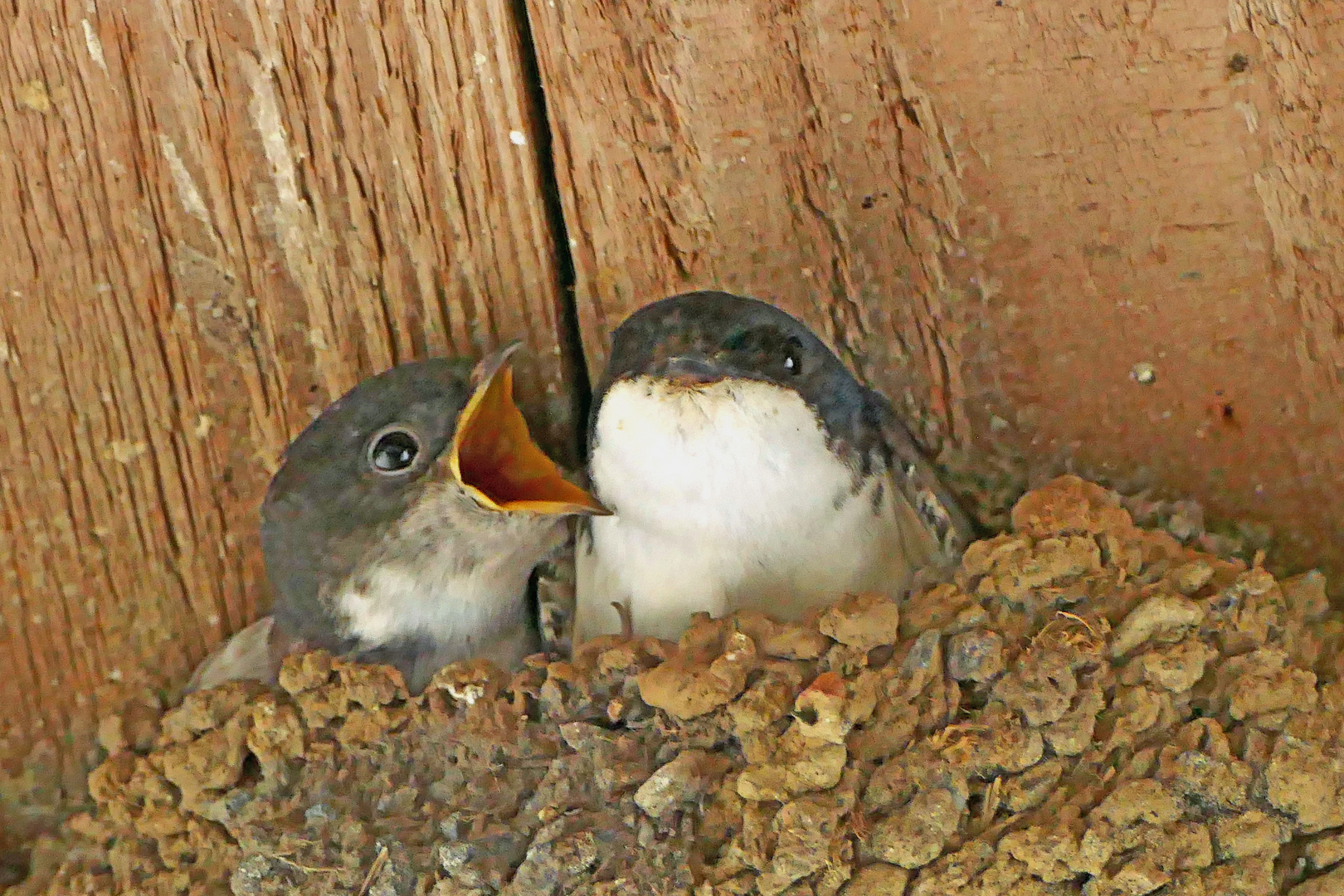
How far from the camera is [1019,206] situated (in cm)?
246

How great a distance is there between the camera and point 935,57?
2455mm

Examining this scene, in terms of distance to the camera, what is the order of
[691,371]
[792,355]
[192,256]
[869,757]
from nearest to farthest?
[869,757]
[691,371]
[792,355]
[192,256]

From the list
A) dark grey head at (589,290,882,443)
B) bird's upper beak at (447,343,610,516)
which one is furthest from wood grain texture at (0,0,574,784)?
dark grey head at (589,290,882,443)

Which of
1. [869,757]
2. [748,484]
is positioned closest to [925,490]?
[748,484]

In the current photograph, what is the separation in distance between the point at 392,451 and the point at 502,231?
41 cm

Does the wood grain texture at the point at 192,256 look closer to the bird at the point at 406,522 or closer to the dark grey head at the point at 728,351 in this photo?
the bird at the point at 406,522

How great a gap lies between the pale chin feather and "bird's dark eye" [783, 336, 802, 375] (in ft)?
0.13

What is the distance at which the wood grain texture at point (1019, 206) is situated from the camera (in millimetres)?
2375

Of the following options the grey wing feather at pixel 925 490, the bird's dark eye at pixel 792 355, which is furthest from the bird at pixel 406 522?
the grey wing feather at pixel 925 490

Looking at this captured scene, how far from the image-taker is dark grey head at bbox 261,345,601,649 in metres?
2.45

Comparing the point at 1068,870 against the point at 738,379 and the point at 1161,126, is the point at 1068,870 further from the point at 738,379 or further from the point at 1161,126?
the point at 1161,126

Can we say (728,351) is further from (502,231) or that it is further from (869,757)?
(869,757)

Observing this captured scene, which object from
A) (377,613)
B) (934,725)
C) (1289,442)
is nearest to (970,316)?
(1289,442)

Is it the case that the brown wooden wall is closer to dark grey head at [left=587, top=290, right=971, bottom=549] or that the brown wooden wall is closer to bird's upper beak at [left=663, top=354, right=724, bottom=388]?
dark grey head at [left=587, top=290, right=971, bottom=549]
